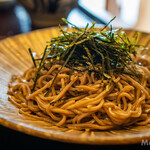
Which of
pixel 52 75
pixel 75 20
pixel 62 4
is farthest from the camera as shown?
pixel 75 20

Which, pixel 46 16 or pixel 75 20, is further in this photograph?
pixel 75 20

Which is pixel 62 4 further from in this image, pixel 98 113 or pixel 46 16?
pixel 98 113

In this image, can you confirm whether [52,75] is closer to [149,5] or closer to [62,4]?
[62,4]

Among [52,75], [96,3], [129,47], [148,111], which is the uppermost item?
[96,3]

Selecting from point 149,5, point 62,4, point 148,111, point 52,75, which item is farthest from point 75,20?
point 148,111

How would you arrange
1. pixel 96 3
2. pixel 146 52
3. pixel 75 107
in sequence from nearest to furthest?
pixel 75 107
pixel 146 52
pixel 96 3

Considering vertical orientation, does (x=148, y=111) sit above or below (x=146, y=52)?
below
